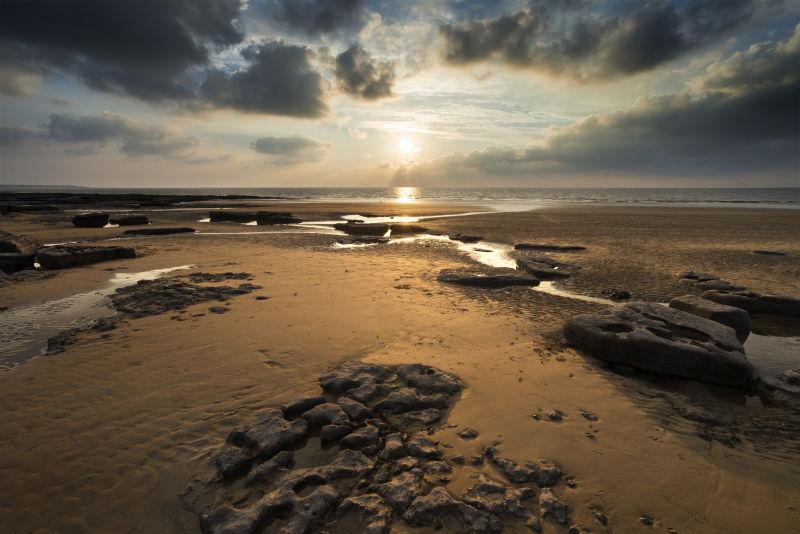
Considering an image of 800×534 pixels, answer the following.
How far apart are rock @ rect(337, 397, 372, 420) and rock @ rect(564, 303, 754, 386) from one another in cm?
483

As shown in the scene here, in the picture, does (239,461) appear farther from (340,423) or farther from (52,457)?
(52,457)

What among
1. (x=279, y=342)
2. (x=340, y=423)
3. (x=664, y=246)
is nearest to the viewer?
(x=340, y=423)

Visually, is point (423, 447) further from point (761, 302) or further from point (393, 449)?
point (761, 302)

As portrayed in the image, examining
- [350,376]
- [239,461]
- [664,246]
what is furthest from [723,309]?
[664,246]

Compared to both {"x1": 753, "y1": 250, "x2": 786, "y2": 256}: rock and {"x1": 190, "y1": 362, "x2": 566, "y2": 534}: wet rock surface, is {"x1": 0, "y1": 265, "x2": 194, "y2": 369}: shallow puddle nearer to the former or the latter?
{"x1": 190, "y1": 362, "x2": 566, "y2": 534}: wet rock surface

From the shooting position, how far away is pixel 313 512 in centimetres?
363

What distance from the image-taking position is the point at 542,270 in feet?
46.8

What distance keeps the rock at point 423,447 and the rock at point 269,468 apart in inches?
58.5

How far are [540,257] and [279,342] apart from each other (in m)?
13.0

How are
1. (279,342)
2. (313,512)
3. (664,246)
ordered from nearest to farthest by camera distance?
(313,512) < (279,342) < (664,246)

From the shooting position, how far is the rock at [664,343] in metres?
6.31

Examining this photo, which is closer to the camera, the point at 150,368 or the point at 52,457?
the point at 52,457

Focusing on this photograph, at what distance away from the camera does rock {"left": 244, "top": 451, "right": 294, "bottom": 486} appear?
4.13 meters

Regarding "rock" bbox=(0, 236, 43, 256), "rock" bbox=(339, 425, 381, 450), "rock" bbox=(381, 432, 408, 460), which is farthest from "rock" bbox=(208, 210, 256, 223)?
"rock" bbox=(381, 432, 408, 460)
